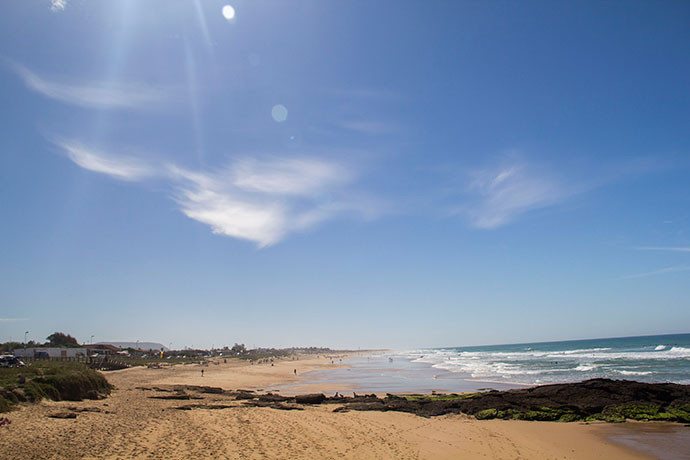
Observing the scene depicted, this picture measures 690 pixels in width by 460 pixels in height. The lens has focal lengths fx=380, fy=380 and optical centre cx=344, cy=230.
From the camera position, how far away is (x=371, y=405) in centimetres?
1998

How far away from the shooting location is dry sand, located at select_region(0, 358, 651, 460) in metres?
10.4

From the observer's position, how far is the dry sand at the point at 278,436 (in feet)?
34.1

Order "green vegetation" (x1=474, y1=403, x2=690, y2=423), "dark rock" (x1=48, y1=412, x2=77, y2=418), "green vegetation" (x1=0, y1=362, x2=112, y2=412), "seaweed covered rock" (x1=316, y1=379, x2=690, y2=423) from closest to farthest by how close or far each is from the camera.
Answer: "dark rock" (x1=48, y1=412, x2=77, y2=418), "green vegetation" (x1=0, y1=362, x2=112, y2=412), "green vegetation" (x1=474, y1=403, x2=690, y2=423), "seaweed covered rock" (x1=316, y1=379, x2=690, y2=423)

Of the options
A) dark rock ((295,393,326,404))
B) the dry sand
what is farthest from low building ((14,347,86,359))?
the dry sand

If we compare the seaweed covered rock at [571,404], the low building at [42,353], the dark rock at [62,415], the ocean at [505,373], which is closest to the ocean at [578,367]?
the ocean at [505,373]

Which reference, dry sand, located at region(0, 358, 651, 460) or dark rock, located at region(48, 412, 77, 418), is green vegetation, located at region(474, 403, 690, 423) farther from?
dark rock, located at region(48, 412, 77, 418)

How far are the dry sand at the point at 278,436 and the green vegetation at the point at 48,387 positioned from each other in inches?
27.6

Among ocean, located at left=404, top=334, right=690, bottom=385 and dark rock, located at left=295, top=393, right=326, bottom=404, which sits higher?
dark rock, located at left=295, top=393, right=326, bottom=404

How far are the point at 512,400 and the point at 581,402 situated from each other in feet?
10.4

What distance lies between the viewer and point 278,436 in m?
12.8

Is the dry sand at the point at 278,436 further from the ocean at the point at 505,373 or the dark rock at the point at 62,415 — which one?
the ocean at the point at 505,373

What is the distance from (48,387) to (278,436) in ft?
41.6

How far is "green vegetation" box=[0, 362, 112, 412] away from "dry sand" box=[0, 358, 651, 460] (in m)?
0.70

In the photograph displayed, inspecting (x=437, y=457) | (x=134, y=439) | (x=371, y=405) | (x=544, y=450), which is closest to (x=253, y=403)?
(x=371, y=405)
